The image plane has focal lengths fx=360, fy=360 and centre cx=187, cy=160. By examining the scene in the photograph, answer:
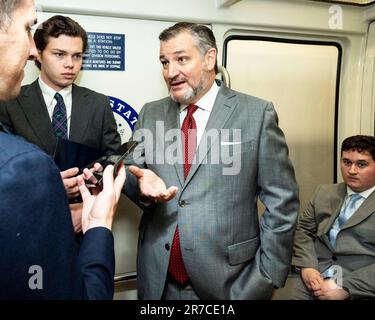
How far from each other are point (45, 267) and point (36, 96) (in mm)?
1228

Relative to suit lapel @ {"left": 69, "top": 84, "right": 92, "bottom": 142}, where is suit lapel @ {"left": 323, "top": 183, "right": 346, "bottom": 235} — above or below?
below

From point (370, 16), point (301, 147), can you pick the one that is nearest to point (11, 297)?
point (301, 147)

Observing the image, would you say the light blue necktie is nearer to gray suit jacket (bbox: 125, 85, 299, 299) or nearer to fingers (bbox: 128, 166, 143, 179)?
gray suit jacket (bbox: 125, 85, 299, 299)

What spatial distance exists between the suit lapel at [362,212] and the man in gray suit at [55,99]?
1302mm

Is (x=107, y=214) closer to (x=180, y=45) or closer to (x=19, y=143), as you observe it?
(x=19, y=143)

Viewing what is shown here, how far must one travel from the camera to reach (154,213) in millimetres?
1593

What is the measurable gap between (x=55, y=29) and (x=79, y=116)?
394 mm

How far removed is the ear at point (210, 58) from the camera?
163 centimetres

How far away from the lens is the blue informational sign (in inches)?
71.0

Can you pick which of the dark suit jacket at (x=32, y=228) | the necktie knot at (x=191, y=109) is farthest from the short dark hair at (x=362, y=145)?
the dark suit jacket at (x=32, y=228)

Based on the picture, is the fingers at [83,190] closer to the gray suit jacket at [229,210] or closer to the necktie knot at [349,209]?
the gray suit jacket at [229,210]

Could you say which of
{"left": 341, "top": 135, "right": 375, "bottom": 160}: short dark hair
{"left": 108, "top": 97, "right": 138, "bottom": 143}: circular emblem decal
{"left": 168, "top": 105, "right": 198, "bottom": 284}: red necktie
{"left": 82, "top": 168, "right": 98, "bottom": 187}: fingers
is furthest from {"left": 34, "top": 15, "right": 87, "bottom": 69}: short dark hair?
{"left": 341, "top": 135, "right": 375, "bottom": 160}: short dark hair

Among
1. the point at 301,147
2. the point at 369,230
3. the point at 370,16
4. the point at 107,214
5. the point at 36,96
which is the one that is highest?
the point at 370,16

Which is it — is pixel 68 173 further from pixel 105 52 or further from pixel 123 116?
pixel 105 52
